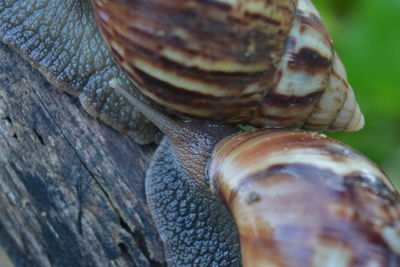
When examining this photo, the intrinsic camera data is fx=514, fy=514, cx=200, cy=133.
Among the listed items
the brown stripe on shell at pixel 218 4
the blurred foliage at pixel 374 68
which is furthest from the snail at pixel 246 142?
the blurred foliage at pixel 374 68

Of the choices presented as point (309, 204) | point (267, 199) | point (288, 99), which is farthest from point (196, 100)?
point (309, 204)

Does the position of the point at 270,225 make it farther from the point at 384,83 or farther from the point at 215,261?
the point at 384,83

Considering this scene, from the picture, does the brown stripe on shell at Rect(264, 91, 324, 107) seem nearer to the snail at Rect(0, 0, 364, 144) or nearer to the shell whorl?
the snail at Rect(0, 0, 364, 144)

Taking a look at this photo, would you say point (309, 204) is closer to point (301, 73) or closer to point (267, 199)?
point (267, 199)

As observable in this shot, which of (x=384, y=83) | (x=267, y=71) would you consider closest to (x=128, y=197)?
(x=267, y=71)

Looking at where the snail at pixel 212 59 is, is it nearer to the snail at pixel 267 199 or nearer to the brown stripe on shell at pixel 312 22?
the brown stripe on shell at pixel 312 22

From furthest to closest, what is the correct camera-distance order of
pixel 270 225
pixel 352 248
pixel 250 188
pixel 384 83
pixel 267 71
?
pixel 384 83
pixel 267 71
pixel 250 188
pixel 270 225
pixel 352 248
